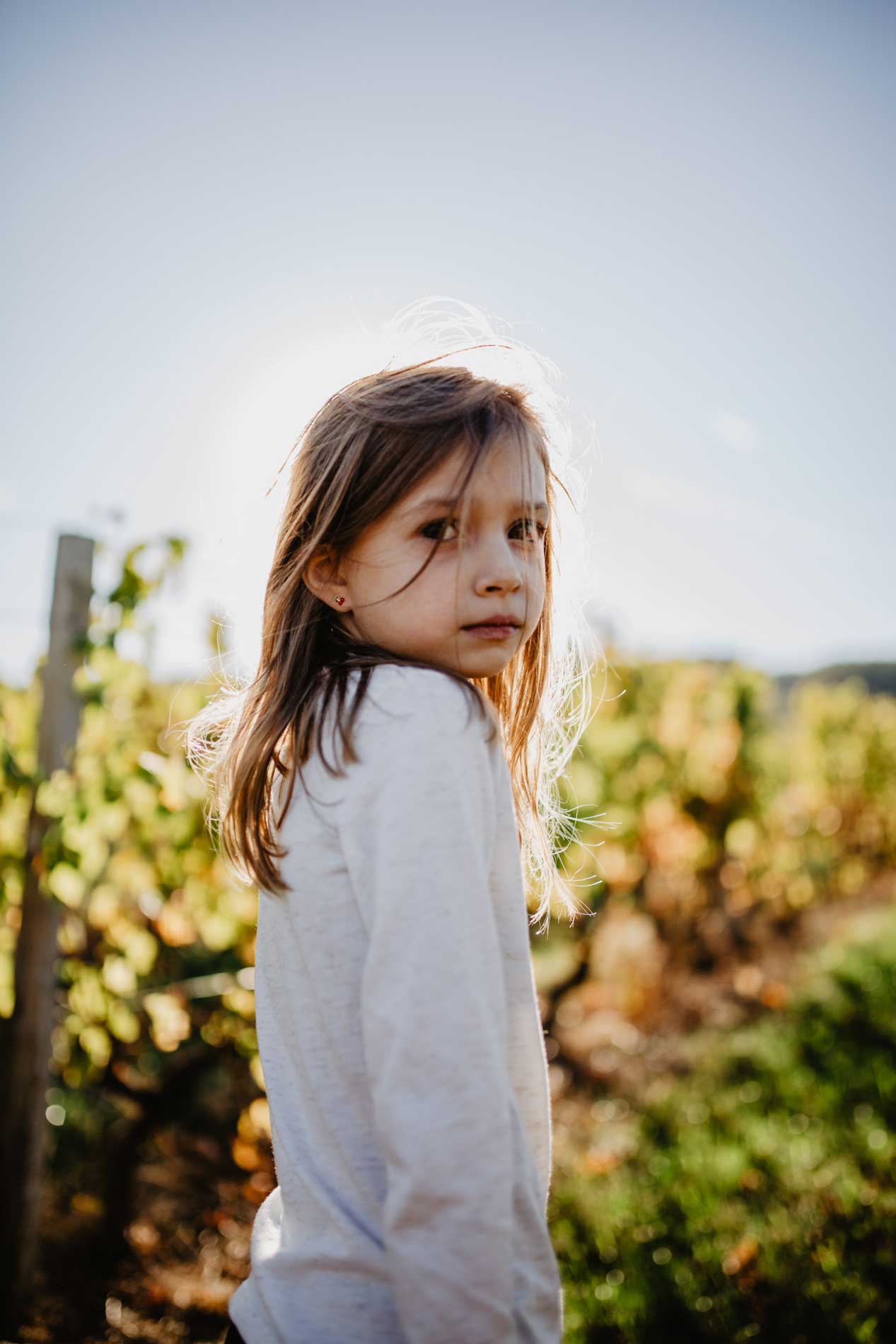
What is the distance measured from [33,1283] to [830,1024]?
3937 millimetres

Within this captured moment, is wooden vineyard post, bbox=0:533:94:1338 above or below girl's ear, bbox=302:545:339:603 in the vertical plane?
below

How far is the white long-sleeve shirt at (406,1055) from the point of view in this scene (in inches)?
28.4

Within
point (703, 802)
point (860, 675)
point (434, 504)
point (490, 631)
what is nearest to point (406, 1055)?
point (490, 631)

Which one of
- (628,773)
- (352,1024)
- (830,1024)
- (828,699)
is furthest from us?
(828,699)

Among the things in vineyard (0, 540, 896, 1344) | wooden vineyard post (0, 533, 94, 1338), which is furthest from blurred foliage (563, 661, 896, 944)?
wooden vineyard post (0, 533, 94, 1338)

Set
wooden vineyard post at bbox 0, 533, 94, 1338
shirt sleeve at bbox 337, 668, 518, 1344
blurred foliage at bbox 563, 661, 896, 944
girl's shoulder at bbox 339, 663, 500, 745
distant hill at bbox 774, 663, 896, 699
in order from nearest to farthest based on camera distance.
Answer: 1. shirt sleeve at bbox 337, 668, 518, 1344
2. girl's shoulder at bbox 339, 663, 500, 745
3. wooden vineyard post at bbox 0, 533, 94, 1338
4. blurred foliage at bbox 563, 661, 896, 944
5. distant hill at bbox 774, 663, 896, 699

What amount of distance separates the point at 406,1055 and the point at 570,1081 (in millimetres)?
4106

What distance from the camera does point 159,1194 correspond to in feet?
10.6

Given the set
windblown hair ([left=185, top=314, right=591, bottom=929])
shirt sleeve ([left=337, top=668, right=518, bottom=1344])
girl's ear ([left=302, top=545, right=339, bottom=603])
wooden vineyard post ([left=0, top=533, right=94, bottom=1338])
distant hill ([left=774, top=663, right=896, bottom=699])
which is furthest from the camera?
distant hill ([left=774, top=663, right=896, bottom=699])

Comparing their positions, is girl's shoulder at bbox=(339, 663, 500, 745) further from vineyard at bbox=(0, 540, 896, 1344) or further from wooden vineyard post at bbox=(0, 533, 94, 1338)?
wooden vineyard post at bbox=(0, 533, 94, 1338)

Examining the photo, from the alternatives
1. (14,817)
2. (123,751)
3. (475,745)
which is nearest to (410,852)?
(475,745)

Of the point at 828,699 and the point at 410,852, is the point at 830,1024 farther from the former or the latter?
the point at 828,699

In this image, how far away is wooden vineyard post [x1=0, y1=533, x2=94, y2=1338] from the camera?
2486mm

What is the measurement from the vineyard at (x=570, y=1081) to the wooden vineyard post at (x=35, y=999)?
0.05 m
